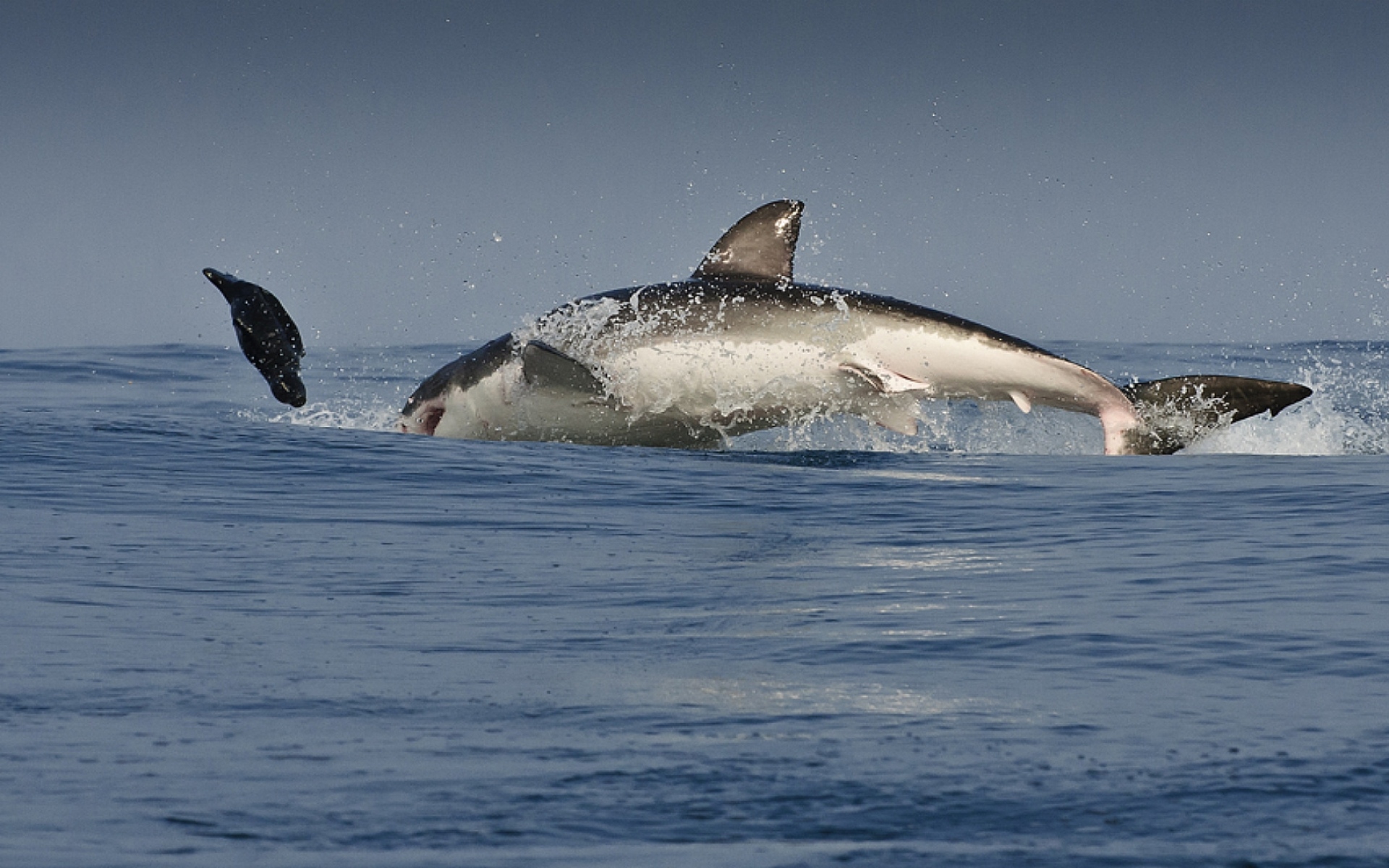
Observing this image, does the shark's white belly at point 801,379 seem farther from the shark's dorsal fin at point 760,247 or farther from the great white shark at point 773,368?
the shark's dorsal fin at point 760,247

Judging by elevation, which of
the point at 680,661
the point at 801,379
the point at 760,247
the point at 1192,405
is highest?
the point at 760,247

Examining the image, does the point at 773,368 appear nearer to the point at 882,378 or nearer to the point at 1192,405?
the point at 882,378

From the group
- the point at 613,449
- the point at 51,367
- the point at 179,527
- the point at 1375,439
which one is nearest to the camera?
the point at 179,527

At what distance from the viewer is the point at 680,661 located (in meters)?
5.30

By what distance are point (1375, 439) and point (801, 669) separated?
11.7 m

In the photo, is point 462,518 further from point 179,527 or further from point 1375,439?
point 1375,439

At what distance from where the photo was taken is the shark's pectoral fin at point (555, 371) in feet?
36.6

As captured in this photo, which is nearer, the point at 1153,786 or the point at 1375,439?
the point at 1153,786

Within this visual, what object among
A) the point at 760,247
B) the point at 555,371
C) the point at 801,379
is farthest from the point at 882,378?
the point at 555,371

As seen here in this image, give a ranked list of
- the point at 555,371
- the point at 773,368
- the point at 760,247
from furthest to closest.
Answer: the point at 760,247 < the point at 773,368 < the point at 555,371

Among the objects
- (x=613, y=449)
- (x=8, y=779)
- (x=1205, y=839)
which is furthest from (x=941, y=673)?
(x=613, y=449)

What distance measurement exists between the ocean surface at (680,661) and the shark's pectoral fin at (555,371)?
0.55 metres

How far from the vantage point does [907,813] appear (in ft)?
11.3

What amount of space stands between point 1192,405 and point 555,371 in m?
5.01
